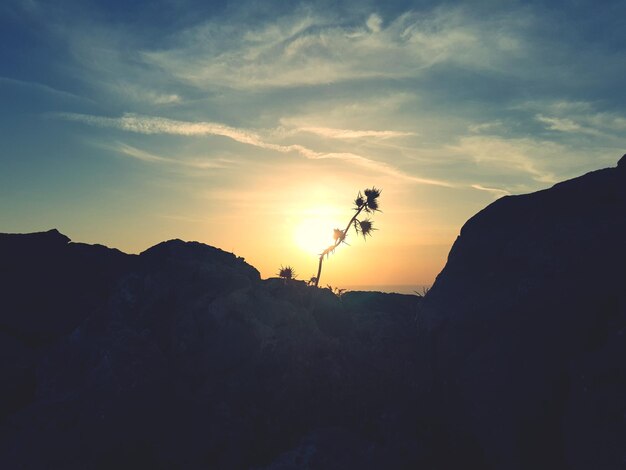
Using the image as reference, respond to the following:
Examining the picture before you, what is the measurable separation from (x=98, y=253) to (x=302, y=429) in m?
20.5

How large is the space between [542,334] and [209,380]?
940 cm

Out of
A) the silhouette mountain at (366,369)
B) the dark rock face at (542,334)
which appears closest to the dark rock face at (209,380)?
the silhouette mountain at (366,369)

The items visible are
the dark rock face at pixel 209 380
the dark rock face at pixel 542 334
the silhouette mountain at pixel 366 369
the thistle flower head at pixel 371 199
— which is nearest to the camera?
the dark rock face at pixel 542 334

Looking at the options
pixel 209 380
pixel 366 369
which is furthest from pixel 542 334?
pixel 209 380

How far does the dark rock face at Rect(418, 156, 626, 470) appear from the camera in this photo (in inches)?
294

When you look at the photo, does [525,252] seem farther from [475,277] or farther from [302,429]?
[302,429]

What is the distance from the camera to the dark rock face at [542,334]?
7.47m

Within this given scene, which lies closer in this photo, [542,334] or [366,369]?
[542,334]

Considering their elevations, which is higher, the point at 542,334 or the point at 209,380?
the point at 542,334

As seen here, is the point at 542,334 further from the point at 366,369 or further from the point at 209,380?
the point at 209,380

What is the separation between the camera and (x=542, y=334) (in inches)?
358

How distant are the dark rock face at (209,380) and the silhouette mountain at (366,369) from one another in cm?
5

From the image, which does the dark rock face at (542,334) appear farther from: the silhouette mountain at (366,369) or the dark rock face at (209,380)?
the dark rock face at (209,380)

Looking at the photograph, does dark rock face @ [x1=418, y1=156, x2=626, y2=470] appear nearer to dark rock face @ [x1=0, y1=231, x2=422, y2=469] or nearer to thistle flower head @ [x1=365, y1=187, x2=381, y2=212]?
dark rock face @ [x1=0, y1=231, x2=422, y2=469]
